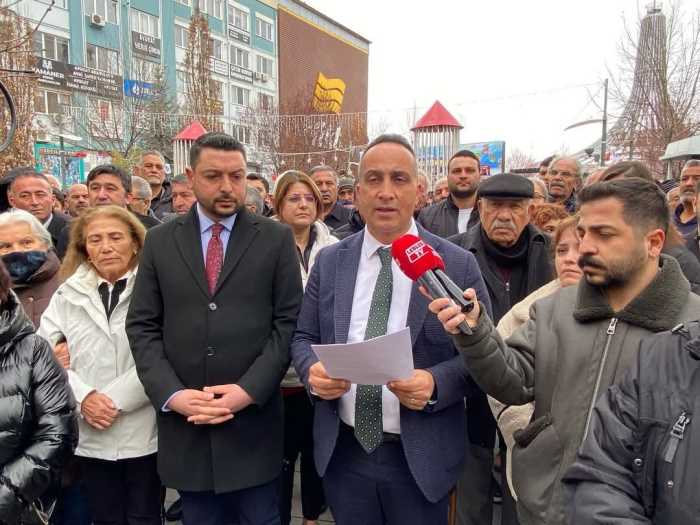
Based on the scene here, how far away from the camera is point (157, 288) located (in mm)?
2590

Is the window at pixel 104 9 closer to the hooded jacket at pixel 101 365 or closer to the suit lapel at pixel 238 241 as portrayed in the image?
the hooded jacket at pixel 101 365

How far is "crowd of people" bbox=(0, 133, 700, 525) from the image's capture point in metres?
1.75

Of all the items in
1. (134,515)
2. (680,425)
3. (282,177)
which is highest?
(282,177)

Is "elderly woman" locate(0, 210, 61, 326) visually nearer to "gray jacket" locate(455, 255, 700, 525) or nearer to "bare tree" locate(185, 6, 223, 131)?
"gray jacket" locate(455, 255, 700, 525)

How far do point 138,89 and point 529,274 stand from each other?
76.6 feet

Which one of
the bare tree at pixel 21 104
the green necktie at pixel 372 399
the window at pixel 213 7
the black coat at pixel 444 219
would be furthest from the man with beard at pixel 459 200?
the window at pixel 213 7

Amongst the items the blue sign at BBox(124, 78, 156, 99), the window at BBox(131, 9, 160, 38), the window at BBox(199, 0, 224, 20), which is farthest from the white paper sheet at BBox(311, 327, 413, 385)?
the window at BBox(199, 0, 224, 20)

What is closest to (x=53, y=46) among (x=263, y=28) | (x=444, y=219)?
(x=263, y=28)

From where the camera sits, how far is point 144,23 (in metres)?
37.4

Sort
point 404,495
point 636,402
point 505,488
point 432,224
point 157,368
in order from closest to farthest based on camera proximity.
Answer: point 636,402 → point 404,495 → point 157,368 → point 505,488 → point 432,224

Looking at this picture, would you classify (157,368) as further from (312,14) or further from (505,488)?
(312,14)

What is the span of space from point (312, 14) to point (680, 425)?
63403 millimetres

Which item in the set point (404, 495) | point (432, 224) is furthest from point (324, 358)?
point (432, 224)

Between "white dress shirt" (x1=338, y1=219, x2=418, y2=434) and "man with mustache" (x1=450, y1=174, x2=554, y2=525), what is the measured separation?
1082mm
